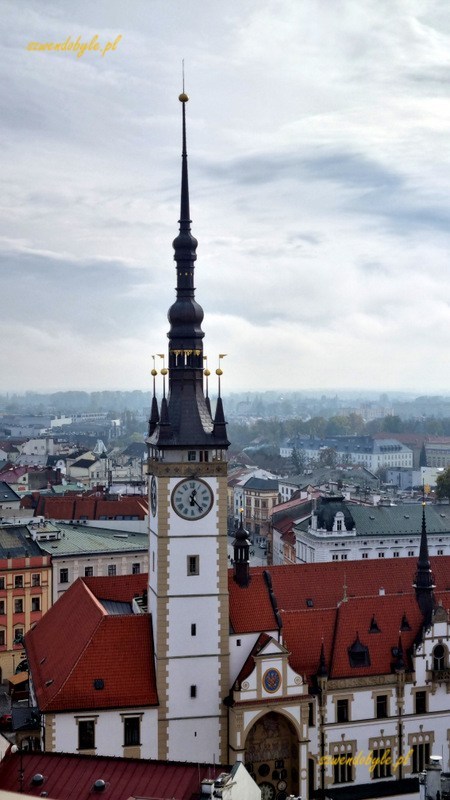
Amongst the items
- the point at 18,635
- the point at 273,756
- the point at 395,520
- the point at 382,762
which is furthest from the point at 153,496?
the point at 395,520

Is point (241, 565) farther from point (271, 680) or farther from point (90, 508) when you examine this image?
point (90, 508)

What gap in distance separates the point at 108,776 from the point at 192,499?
53.3ft

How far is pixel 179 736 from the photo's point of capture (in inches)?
1950

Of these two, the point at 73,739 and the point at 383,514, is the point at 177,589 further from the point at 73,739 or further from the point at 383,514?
the point at 383,514

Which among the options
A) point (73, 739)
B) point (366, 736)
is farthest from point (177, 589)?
point (366, 736)

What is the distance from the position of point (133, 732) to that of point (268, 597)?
9809mm

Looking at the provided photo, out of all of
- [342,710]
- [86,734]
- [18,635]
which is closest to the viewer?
[86,734]

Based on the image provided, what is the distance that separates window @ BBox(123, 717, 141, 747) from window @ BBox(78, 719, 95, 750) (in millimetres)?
1583

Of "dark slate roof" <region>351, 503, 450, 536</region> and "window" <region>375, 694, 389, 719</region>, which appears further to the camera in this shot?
"dark slate roof" <region>351, 503, 450, 536</region>

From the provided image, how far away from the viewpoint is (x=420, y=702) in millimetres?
54031

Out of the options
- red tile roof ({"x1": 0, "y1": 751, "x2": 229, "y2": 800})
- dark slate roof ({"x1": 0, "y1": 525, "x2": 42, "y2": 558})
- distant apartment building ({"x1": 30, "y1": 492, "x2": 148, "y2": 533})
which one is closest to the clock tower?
red tile roof ({"x1": 0, "y1": 751, "x2": 229, "y2": 800})

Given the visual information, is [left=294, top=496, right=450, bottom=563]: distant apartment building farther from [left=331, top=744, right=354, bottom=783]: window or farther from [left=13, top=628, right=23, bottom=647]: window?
[left=331, top=744, right=354, bottom=783]: window

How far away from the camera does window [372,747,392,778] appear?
52.7 m

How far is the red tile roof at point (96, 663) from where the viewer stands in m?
48.3
